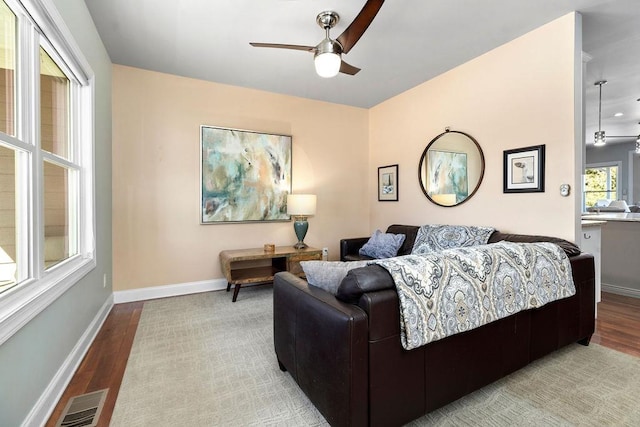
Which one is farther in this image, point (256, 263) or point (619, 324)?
point (256, 263)

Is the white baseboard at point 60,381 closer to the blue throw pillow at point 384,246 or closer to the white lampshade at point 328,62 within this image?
the white lampshade at point 328,62

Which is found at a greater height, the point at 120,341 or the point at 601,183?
the point at 601,183

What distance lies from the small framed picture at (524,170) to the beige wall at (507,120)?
5 centimetres

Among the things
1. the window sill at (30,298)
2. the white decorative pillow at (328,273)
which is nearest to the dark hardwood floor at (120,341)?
the window sill at (30,298)

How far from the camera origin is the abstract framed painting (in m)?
3.75

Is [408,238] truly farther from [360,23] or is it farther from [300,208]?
[360,23]

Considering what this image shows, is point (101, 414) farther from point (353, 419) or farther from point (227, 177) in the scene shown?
point (227, 177)

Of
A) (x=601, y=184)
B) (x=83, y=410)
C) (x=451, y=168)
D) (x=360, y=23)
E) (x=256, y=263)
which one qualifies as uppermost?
(x=360, y=23)

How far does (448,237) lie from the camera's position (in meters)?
3.15

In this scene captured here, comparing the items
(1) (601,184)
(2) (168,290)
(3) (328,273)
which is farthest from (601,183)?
(2) (168,290)

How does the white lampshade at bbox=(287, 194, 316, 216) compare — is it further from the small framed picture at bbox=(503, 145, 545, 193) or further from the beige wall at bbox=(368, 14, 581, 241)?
the small framed picture at bbox=(503, 145, 545, 193)

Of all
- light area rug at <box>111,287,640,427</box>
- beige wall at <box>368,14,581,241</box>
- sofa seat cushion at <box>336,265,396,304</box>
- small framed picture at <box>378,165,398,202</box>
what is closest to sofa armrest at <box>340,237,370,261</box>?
beige wall at <box>368,14,581,241</box>

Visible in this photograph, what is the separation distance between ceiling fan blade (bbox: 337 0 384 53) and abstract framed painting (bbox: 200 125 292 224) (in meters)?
2.06

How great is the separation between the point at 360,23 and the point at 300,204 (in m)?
2.31
